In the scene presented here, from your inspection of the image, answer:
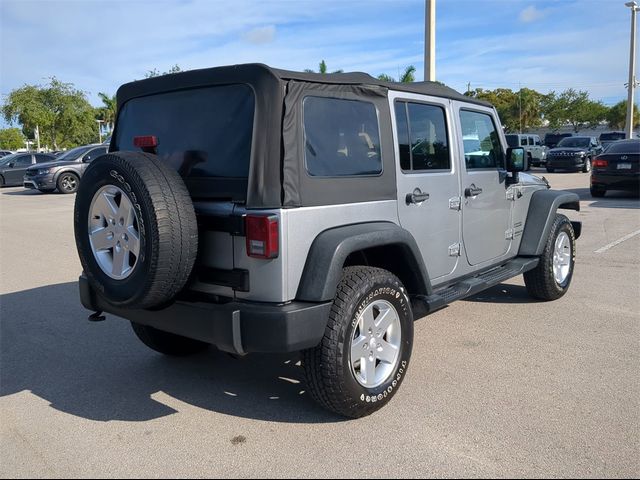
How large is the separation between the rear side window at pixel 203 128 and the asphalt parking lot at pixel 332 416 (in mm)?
1513

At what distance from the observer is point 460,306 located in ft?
18.9

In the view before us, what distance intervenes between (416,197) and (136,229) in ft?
6.17

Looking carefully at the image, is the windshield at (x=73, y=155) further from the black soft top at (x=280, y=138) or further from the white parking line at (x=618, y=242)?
the black soft top at (x=280, y=138)

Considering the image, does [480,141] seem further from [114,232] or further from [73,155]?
[73,155]

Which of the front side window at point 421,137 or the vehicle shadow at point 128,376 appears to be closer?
the vehicle shadow at point 128,376

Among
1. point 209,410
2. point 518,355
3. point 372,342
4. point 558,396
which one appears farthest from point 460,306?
point 209,410

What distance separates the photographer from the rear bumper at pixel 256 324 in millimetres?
3012

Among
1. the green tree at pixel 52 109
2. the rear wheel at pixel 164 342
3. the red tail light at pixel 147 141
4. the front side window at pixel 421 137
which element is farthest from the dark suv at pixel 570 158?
the green tree at pixel 52 109

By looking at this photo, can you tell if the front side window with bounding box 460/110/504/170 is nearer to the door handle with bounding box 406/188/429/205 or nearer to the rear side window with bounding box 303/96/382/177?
the door handle with bounding box 406/188/429/205

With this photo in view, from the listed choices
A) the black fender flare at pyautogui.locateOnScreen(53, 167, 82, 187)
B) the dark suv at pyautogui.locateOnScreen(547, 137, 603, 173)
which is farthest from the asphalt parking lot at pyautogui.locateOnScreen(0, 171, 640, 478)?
the dark suv at pyautogui.locateOnScreen(547, 137, 603, 173)

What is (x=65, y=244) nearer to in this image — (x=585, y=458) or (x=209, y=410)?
(x=209, y=410)

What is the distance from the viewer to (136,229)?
315cm

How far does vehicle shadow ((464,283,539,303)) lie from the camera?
5965 millimetres

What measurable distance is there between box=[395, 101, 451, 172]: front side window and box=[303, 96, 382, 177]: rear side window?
301 mm
